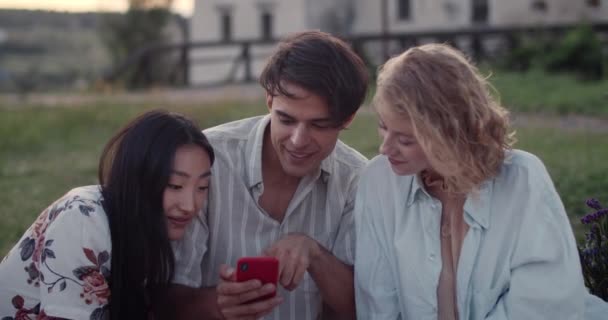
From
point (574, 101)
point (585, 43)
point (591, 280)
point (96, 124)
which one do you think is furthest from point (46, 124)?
point (591, 280)

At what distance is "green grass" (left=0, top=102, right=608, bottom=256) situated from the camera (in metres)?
6.94

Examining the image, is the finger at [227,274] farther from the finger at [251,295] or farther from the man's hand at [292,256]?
the man's hand at [292,256]

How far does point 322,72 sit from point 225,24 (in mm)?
25774

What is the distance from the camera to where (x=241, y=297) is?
2959mm

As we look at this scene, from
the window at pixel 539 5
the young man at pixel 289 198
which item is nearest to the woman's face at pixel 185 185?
the young man at pixel 289 198

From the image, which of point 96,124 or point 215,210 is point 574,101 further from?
point 215,210

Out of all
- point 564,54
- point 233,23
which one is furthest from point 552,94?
point 233,23

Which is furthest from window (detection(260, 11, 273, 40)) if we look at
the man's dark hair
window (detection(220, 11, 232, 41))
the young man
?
the man's dark hair

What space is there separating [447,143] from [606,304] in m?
0.76

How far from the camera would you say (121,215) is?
2982 millimetres

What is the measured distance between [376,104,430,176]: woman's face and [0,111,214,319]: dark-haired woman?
2.10 ft

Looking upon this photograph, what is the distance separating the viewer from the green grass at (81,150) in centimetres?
Answer: 694

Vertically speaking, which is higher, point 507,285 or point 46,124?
point 507,285

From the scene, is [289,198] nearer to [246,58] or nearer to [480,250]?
[480,250]
